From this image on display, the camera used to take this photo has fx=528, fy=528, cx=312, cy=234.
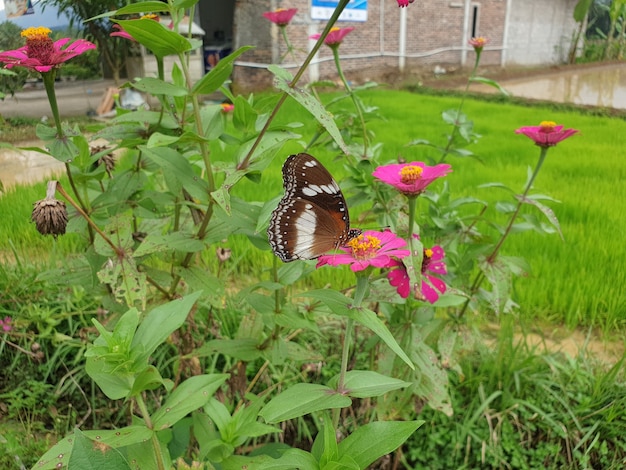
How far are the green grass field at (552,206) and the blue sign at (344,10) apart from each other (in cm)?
316

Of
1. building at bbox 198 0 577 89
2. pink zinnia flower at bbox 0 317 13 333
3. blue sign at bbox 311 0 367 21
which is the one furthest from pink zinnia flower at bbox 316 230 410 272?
blue sign at bbox 311 0 367 21

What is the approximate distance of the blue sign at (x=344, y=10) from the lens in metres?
6.59

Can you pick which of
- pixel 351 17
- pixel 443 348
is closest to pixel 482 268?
pixel 443 348

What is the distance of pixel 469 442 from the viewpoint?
1.02m

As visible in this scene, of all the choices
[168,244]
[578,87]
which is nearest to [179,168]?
[168,244]

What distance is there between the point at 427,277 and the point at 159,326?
0.41 meters

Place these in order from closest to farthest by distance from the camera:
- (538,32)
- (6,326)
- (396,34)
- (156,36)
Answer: (156,36) → (6,326) → (396,34) → (538,32)

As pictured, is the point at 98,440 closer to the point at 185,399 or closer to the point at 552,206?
the point at 185,399

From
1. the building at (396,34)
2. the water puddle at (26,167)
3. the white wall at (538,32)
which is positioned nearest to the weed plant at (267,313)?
the water puddle at (26,167)

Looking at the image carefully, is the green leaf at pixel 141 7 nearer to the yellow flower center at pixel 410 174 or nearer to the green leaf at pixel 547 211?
the yellow flower center at pixel 410 174

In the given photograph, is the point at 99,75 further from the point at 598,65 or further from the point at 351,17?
the point at 598,65

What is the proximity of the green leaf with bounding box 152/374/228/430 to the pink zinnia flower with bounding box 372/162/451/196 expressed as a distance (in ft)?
1.05

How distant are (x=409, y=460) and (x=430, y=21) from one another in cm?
856

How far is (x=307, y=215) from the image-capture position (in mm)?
642
